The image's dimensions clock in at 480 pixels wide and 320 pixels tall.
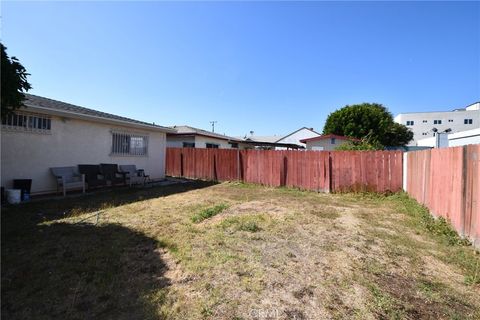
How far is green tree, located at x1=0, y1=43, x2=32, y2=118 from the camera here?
15.4 feet

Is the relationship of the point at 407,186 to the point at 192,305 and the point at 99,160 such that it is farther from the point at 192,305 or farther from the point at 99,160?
the point at 99,160

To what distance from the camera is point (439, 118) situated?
153 feet

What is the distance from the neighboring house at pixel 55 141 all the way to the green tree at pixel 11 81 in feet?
10.8

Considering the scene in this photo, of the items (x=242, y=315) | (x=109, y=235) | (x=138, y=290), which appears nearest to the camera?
(x=242, y=315)

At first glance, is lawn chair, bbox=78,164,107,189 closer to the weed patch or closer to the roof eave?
the roof eave

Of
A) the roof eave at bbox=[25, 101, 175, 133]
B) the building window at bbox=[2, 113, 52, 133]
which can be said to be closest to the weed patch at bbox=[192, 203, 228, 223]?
the roof eave at bbox=[25, 101, 175, 133]

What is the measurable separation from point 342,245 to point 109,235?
407 cm

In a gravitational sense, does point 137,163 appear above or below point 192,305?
above

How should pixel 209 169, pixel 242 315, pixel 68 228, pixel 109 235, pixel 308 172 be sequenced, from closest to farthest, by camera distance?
pixel 242 315 < pixel 109 235 < pixel 68 228 < pixel 308 172 < pixel 209 169

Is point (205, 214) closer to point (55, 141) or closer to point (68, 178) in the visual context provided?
point (68, 178)

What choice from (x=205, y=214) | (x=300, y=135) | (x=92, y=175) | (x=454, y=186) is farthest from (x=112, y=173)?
(x=300, y=135)

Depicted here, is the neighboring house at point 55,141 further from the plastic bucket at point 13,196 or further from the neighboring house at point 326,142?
the neighboring house at point 326,142

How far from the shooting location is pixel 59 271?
11.8 ft

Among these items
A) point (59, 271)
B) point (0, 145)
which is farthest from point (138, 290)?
point (0, 145)
